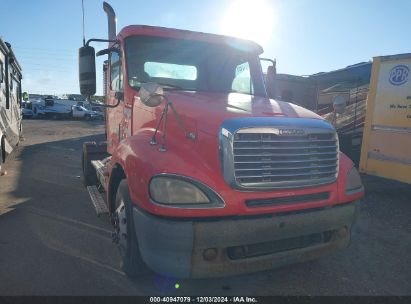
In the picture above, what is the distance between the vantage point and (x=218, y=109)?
10.9 feet

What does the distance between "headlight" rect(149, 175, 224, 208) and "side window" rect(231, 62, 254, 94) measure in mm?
2113


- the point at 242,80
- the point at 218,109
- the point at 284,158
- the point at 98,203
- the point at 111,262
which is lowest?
the point at 111,262

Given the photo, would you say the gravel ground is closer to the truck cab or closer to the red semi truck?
the red semi truck

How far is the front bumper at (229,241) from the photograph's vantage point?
271cm

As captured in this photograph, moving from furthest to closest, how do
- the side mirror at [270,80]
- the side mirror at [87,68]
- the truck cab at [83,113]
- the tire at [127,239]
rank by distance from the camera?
the truck cab at [83,113] < the side mirror at [270,80] < the side mirror at [87,68] < the tire at [127,239]

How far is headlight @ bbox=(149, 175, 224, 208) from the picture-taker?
107 inches

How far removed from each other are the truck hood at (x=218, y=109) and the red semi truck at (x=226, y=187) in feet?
0.04

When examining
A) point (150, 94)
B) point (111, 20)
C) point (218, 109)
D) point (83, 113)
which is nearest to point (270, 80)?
point (218, 109)

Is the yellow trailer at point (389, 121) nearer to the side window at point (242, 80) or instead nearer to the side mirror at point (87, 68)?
the side window at point (242, 80)

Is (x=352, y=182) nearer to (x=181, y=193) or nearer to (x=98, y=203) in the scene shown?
(x=181, y=193)

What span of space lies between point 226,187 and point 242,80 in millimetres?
2302

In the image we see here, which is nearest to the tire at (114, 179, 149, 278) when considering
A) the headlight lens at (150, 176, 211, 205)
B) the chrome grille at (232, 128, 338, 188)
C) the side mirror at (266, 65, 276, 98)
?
the headlight lens at (150, 176, 211, 205)

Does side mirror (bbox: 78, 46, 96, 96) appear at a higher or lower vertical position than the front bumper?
higher

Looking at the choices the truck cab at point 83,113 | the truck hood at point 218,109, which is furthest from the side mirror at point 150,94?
the truck cab at point 83,113
